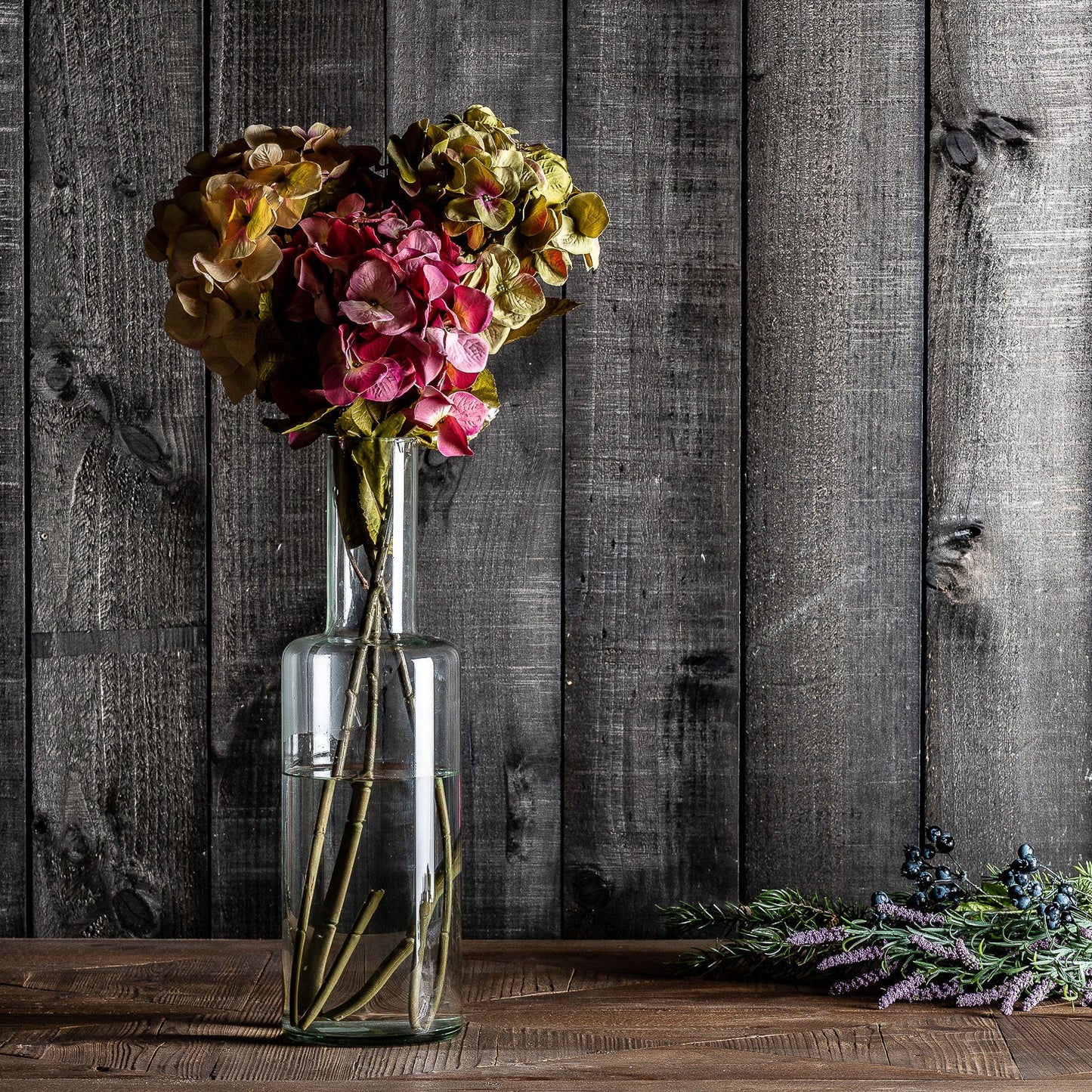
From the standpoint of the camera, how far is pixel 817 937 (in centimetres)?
87

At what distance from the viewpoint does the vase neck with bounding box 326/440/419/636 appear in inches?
29.8

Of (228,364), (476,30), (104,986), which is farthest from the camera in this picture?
(476,30)

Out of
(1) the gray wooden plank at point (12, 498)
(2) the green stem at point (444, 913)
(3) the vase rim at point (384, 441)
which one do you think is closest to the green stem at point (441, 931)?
(2) the green stem at point (444, 913)

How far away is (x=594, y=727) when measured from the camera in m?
1.04

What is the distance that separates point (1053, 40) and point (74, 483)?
3.13 feet

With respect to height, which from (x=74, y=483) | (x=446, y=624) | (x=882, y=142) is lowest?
(x=446, y=624)

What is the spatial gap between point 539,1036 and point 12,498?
647 mm

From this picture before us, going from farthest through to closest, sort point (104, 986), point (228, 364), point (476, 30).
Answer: point (476, 30) < point (104, 986) < point (228, 364)

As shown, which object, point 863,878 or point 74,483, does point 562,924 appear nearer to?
point 863,878

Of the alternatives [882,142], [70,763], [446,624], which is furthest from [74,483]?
[882,142]

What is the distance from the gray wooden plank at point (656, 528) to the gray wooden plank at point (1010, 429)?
187 mm

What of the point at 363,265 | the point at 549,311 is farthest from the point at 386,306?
→ the point at 549,311

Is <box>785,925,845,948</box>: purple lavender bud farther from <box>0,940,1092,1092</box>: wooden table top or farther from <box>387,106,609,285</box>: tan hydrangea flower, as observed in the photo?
<box>387,106,609,285</box>: tan hydrangea flower

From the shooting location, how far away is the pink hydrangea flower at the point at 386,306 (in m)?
0.68
